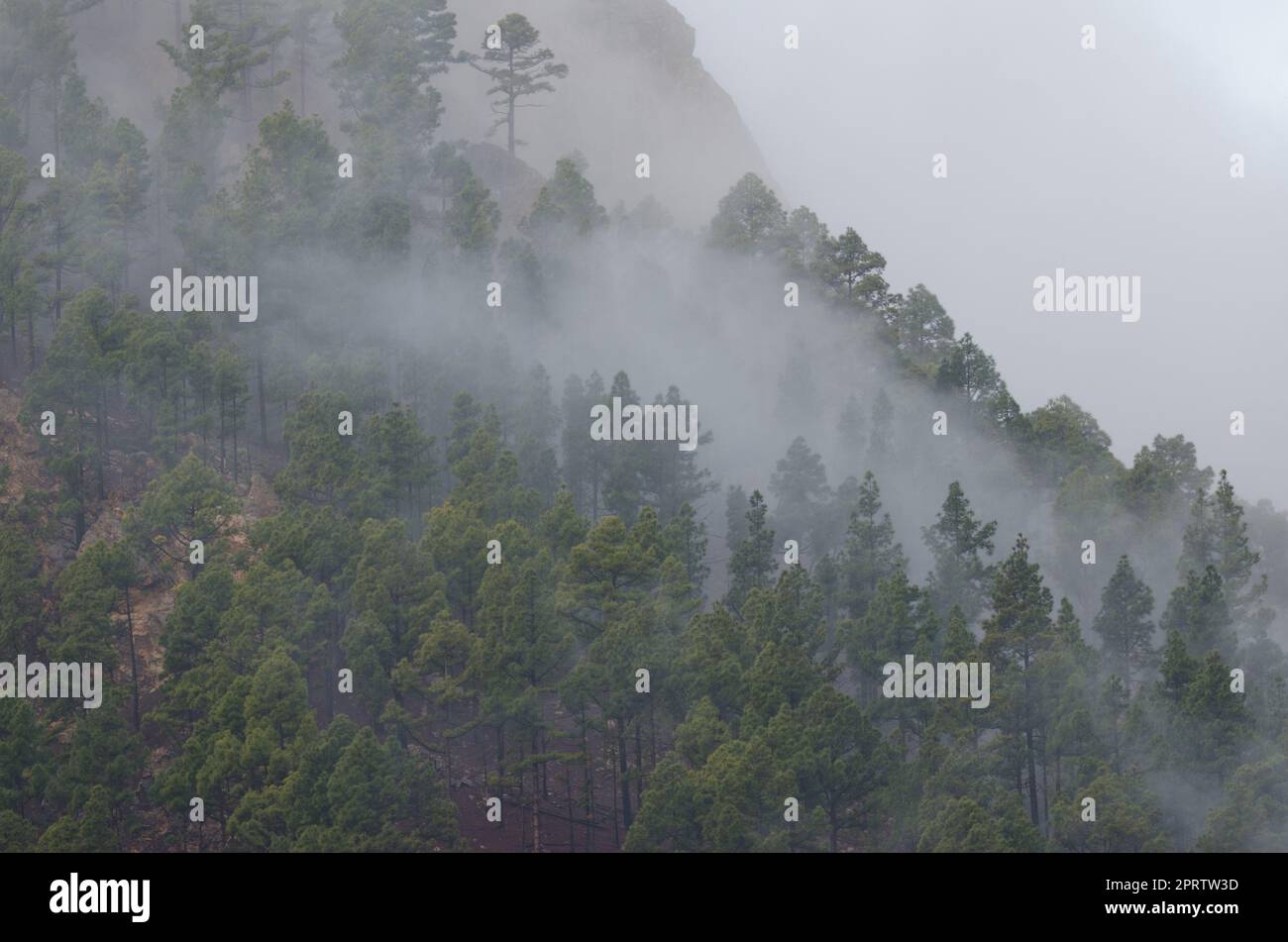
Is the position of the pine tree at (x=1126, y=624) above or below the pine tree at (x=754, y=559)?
below

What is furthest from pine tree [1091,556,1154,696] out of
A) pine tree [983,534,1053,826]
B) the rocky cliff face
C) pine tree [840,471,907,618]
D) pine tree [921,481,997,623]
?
the rocky cliff face

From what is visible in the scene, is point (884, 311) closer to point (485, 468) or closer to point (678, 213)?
point (485, 468)

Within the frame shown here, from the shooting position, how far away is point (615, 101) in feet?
549

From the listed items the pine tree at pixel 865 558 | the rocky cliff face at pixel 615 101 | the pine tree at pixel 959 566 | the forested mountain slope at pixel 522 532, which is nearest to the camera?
the forested mountain slope at pixel 522 532

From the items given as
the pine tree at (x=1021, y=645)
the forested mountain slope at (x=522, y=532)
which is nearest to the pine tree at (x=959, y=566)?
the forested mountain slope at (x=522, y=532)

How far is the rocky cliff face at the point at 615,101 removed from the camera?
152 meters

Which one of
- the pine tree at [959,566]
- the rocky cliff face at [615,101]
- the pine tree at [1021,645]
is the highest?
the rocky cliff face at [615,101]

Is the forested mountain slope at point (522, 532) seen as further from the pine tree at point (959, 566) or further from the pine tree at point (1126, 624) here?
the pine tree at point (959, 566)

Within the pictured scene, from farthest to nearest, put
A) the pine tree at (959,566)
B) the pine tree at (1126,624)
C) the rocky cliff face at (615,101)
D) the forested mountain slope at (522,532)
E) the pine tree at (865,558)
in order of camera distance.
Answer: the rocky cliff face at (615,101)
the pine tree at (865,558)
the pine tree at (959,566)
the pine tree at (1126,624)
the forested mountain slope at (522,532)

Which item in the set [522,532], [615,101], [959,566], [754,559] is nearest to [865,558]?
[959,566]

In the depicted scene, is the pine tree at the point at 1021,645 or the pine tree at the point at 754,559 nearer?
the pine tree at the point at 1021,645

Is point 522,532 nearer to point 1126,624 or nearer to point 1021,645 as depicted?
point 1021,645

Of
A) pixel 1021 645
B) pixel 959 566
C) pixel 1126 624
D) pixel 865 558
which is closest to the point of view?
pixel 1021 645
